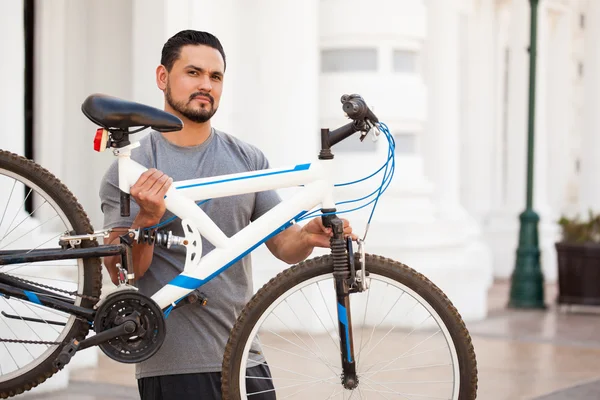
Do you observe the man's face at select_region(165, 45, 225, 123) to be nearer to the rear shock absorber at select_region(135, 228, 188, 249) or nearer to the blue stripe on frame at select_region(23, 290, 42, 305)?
the rear shock absorber at select_region(135, 228, 188, 249)

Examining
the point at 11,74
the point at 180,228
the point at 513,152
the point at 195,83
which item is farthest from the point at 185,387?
the point at 513,152

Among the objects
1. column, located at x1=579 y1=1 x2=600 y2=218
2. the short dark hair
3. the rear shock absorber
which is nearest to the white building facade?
the short dark hair

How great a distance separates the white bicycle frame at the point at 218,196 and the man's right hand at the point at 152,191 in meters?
0.04

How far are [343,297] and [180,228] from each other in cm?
60

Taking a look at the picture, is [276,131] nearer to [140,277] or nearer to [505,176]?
[140,277]

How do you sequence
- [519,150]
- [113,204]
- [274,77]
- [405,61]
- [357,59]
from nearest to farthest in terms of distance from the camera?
[113,204] → [274,77] → [357,59] → [405,61] → [519,150]

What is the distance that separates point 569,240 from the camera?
11984 millimetres

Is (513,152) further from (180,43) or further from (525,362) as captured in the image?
(180,43)

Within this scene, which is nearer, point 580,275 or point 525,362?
point 525,362

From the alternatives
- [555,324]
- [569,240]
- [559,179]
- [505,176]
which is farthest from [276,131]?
[559,179]

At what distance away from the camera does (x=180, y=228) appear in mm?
3697

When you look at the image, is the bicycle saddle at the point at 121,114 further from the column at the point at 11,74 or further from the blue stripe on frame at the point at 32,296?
the column at the point at 11,74

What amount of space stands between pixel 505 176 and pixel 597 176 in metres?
1.27

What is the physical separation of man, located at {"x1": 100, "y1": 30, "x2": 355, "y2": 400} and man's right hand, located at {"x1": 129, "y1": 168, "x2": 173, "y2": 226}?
19 centimetres
